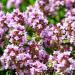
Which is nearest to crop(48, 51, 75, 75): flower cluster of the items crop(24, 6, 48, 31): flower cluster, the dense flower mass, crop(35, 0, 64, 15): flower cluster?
the dense flower mass

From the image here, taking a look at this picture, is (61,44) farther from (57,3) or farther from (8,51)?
(57,3)

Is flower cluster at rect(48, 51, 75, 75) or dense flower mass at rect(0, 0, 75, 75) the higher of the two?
dense flower mass at rect(0, 0, 75, 75)

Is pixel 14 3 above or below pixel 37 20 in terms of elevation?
above

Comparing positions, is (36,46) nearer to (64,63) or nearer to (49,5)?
(64,63)

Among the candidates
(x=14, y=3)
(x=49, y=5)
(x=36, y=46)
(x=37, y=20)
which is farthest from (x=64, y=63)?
(x=14, y=3)

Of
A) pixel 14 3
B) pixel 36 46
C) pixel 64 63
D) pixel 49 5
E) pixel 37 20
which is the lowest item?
pixel 64 63

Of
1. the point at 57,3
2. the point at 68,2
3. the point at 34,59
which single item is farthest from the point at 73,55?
the point at 68,2

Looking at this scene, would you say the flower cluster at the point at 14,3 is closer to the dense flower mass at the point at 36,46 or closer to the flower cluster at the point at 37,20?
the dense flower mass at the point at 36,46

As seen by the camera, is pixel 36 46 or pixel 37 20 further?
pixel 37 20

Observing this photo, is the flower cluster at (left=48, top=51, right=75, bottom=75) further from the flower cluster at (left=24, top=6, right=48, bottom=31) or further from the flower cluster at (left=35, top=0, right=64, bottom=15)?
the flower cluster at (left=35, top=0, right=64, bottom=15)
